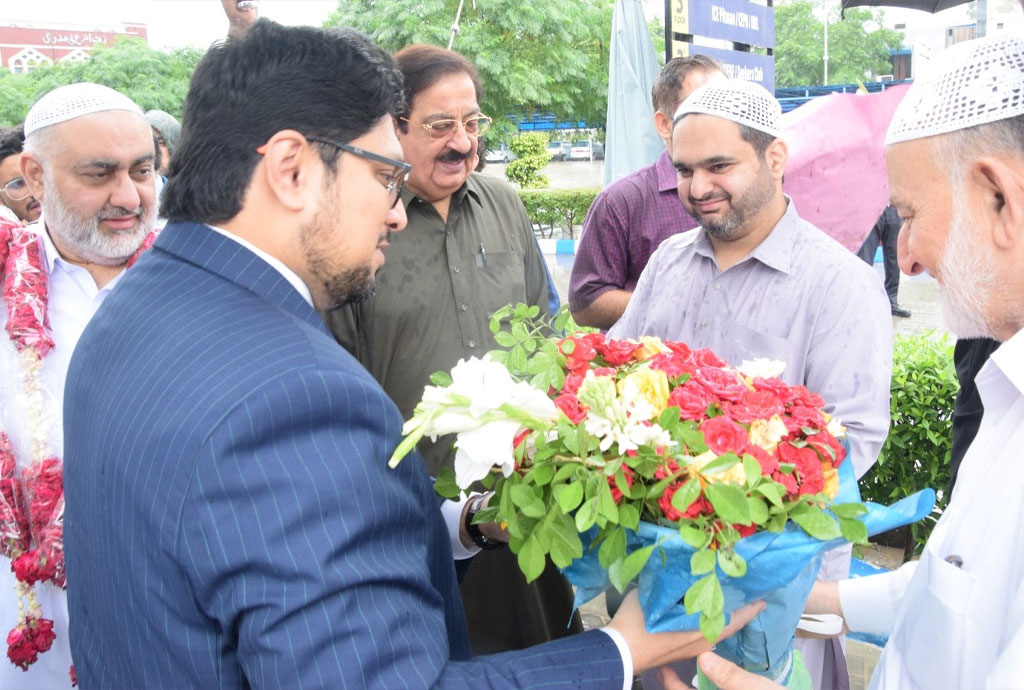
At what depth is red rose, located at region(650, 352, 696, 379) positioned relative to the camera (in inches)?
68.0

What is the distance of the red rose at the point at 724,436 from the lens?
1443 mm

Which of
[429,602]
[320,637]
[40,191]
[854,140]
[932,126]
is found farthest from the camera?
[854,140]

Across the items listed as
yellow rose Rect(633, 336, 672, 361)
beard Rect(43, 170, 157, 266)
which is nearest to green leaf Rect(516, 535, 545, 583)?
yellow rose Rect(633, 336, 672, 361)

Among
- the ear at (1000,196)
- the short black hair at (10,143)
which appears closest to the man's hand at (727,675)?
the ear at (1000,196)

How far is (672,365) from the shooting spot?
1.76 metres

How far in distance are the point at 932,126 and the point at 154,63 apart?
92.5 ft

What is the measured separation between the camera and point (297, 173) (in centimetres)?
150

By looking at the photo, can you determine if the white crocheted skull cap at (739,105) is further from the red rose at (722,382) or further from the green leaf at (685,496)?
the green leaf at (685,496)

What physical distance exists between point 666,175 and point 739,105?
1.27 metres

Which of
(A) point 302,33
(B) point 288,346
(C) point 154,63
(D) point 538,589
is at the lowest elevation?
(D) point 538,589

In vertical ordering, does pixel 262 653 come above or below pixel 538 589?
above

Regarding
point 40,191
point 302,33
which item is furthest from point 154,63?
point 302,33

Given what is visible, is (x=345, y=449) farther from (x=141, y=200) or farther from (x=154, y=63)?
(x=154, y=63)

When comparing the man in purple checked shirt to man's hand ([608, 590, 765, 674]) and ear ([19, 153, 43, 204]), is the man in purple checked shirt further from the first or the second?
man's hand ([608, 590, 765, 674])
